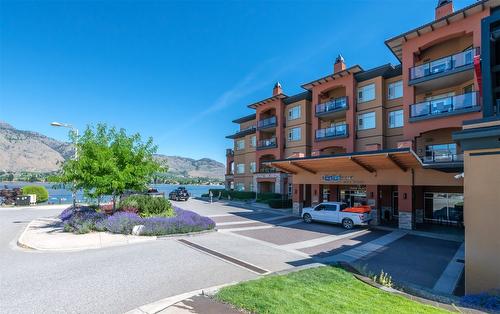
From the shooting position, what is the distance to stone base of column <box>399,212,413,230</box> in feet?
63.3

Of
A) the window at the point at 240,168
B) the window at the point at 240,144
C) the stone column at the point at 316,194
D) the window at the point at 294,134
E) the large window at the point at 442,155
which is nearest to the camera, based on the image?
the large window at the point at 442,155

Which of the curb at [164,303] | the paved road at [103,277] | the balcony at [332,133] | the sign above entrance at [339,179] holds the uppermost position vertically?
the balcony at [332,133]

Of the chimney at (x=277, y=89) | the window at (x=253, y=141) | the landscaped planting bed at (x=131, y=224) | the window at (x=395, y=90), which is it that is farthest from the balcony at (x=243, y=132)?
the landscaped planting bed at (x=131, y=224)

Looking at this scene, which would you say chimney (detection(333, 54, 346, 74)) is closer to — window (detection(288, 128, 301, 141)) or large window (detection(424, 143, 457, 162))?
window (detection(288, 128, 301, 141))

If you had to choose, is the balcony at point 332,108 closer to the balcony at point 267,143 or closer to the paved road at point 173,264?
the balcony at point 267,143

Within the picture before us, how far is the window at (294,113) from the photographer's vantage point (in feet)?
115

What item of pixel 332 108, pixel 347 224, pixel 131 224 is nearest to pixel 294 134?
pixel 332 108

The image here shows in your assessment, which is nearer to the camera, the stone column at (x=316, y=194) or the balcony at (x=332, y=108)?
the stone column at (x=316, y=194)

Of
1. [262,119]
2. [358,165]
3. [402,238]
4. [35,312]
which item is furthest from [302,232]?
[262,119]

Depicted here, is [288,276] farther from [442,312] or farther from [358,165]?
[358,165]

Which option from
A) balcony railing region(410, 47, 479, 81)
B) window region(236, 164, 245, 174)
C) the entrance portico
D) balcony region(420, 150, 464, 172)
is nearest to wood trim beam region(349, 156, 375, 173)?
the entrance portico

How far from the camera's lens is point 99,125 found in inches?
682

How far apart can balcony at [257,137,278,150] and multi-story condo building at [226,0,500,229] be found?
5314 millimetres

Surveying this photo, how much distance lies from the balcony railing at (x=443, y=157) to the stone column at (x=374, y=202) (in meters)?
4.58
